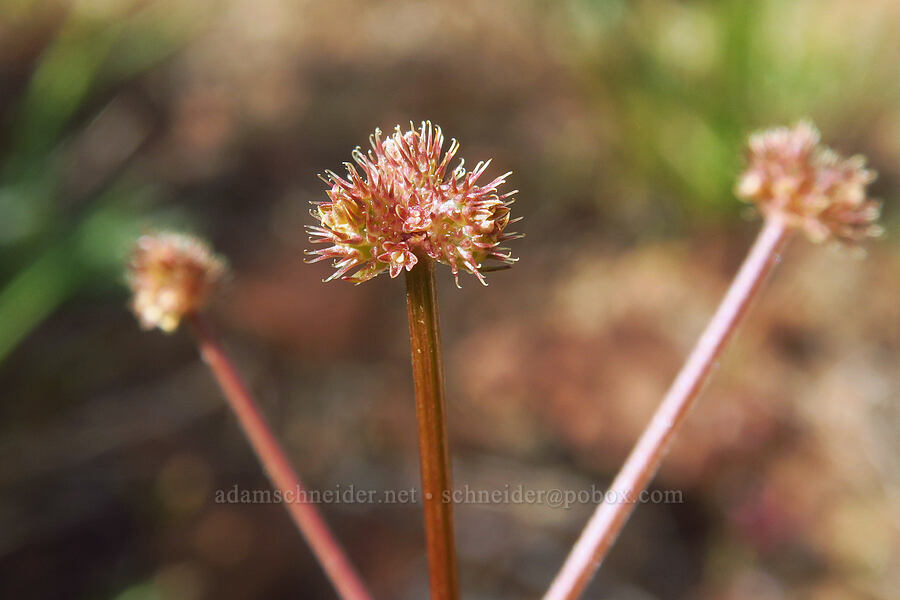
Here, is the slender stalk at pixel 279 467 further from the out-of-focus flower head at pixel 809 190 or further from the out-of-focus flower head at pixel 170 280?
the out-of-focus flower head at pixel 809 190

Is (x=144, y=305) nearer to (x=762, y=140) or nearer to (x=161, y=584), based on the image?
(x=762, y=140)

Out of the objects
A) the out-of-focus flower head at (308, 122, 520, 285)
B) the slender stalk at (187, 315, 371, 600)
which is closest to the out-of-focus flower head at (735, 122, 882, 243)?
the out-of-focus flower head at (308, 122, 520, 285)

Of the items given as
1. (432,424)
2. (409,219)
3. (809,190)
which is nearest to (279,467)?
(432,424)

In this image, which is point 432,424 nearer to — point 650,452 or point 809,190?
point 650,452

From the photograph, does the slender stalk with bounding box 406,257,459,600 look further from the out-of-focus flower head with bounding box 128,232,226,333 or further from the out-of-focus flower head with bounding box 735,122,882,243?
the out-of-focus flower head with bounding box 735,122,882,243

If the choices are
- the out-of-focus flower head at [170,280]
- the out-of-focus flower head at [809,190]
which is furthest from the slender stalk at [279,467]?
the out-of-focus flower head at [809,190]

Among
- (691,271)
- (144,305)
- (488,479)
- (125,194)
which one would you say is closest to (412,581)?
(488,479)
